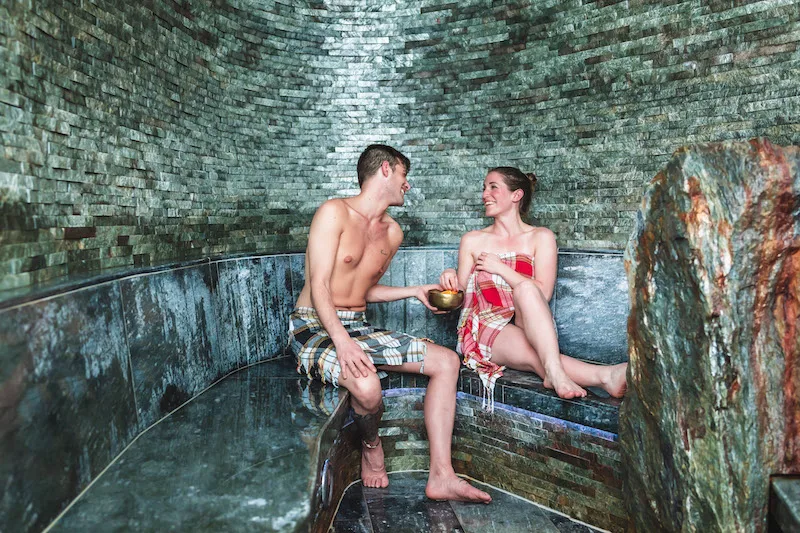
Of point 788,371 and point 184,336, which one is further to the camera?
point 184,336

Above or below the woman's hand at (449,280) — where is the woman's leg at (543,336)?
below

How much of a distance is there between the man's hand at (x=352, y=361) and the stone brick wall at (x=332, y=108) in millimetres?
1086

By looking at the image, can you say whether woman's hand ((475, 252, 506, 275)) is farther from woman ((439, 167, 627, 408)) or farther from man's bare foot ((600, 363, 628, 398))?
man's bare foot ((600, 363, 628, 398))

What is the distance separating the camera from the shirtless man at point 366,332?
2600 mm

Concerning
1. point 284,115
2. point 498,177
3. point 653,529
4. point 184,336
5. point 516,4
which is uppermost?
point 516,4

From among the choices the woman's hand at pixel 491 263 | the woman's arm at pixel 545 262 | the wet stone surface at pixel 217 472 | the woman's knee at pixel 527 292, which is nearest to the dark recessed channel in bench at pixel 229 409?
the wet stone surface at pixel 217 472

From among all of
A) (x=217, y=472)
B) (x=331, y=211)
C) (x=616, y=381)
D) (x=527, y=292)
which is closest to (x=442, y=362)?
(x=527, y=292)

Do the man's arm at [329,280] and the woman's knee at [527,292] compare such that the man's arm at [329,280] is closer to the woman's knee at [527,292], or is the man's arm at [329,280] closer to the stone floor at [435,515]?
the stone floor at [435,515]

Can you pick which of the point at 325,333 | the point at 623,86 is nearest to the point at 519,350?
the point at 325,333

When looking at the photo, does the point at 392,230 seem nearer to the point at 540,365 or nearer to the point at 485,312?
the point at 485,312

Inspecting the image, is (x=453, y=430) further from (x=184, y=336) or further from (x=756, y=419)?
(x=756, y=419)

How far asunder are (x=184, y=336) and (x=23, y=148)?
0.95 meters

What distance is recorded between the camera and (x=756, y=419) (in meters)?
1.58

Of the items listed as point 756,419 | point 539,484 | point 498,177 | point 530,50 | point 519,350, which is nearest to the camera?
point 756,419
